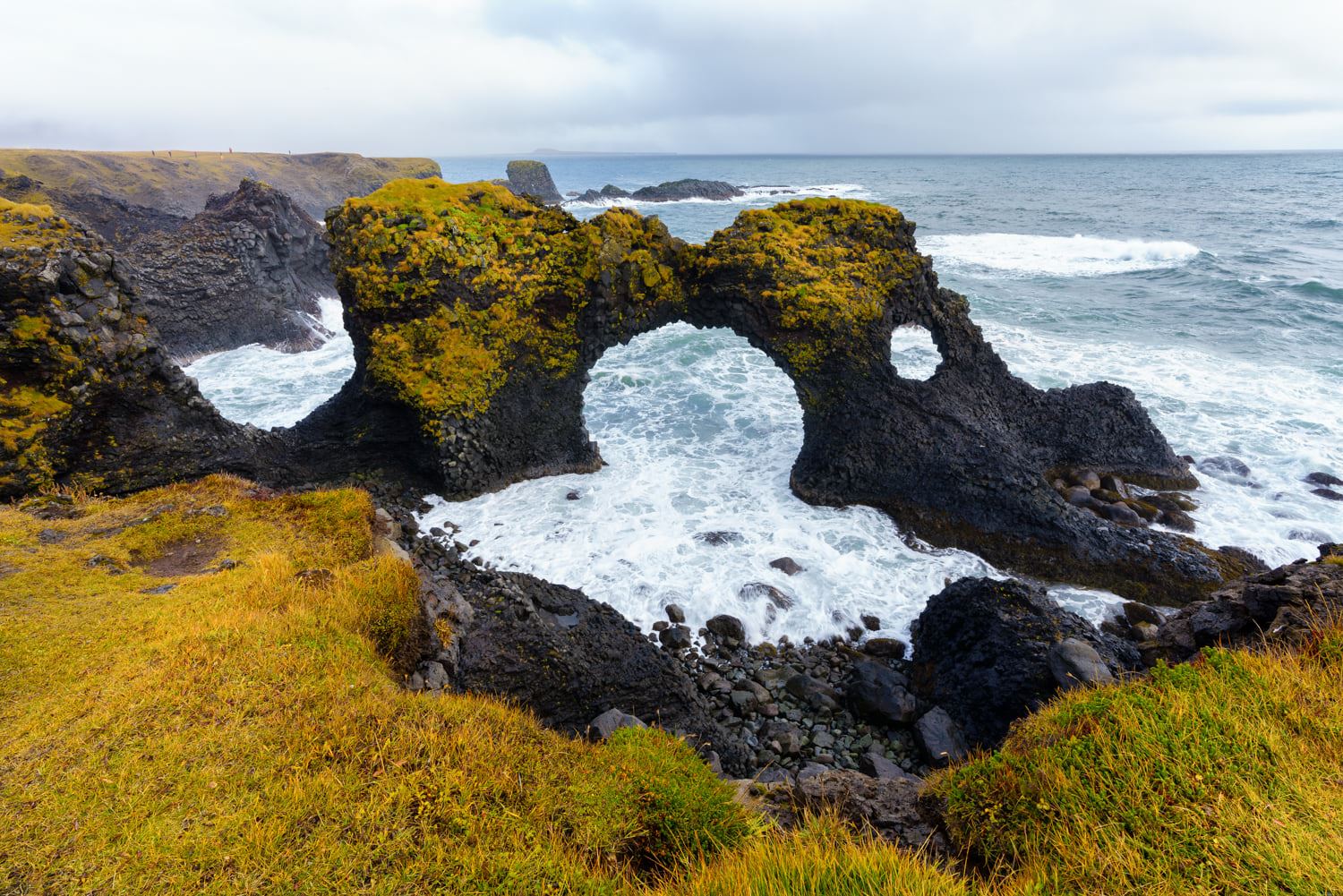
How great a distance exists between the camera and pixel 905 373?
28641 mm

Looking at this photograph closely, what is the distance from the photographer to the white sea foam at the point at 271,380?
87.1 ft

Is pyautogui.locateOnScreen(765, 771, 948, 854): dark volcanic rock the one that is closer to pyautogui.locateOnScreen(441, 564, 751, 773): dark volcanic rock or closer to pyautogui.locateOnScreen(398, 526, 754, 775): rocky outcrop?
pyautogui.locateOnScreen(398, 526, 754, 775): rocky outcrop

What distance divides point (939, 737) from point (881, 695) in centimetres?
127

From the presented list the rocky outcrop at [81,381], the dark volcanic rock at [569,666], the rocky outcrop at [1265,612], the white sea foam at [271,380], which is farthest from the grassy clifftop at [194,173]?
the rocky outcrop at [1265,612]

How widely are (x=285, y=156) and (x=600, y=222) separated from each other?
4301 inches

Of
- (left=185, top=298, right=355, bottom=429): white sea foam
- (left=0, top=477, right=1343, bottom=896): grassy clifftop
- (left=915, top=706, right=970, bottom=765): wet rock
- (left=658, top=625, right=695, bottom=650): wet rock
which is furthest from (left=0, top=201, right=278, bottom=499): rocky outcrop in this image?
(left=915, top=706, right=970, bottom=765): wet rock

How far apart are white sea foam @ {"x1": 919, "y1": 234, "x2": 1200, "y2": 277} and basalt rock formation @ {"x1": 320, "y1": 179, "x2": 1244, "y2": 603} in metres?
36.0

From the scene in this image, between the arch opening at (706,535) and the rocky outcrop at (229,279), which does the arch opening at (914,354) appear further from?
the rocky outcrop at (229,279)

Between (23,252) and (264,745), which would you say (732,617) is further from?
(23,252)

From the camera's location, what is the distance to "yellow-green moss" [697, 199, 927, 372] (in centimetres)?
1872

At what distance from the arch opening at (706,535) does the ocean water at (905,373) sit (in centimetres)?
7

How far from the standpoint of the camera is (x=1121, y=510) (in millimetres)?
17938

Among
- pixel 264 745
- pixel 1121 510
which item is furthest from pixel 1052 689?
pixel 264 745

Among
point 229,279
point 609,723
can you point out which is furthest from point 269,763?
point 229,279
